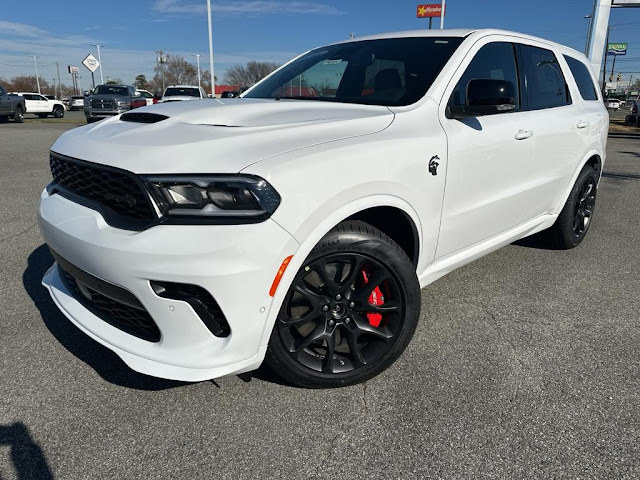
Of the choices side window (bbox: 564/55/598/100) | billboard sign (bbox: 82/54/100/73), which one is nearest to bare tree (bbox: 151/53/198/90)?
billboard sign (bbox: 82/54/100/73)

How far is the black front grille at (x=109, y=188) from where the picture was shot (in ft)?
6.12

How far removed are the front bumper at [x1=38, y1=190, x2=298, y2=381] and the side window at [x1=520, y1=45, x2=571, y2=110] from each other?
2.49 m

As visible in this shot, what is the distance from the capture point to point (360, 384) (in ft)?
7.83

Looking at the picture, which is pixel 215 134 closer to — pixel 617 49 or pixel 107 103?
pixel 107 103

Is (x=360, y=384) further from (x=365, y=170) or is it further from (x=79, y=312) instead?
(x=79, y=312)

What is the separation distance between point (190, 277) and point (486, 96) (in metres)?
1.82

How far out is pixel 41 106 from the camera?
30.5 meters

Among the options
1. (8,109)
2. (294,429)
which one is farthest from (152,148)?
(8,109)

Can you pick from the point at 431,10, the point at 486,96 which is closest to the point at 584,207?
the point at 486,96

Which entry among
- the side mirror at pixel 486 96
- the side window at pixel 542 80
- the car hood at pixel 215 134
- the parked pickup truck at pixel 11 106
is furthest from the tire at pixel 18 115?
the side mirror at pixel 486 96

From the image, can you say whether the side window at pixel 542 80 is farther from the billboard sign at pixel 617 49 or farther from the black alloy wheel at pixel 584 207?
the billboard sign at pixel 617 49

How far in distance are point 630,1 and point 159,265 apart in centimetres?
2192

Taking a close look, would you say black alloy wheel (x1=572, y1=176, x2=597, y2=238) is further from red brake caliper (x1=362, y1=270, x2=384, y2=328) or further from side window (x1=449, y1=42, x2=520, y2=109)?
red brake caliper (x1=362, y1=270, x2=384, y2=328)

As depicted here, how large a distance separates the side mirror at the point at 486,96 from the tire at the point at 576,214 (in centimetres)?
186
